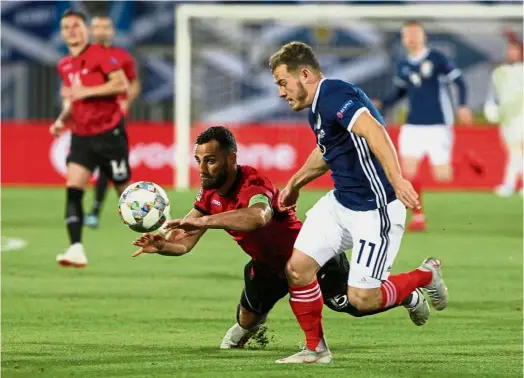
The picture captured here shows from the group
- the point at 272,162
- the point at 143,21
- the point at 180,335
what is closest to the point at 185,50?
the point at 272,162

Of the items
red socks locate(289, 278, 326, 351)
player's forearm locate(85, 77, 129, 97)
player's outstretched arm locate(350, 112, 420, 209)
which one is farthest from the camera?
player's forearm locate(85, 77, 129, 97)

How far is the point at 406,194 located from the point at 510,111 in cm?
1575

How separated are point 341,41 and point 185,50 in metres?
7.27

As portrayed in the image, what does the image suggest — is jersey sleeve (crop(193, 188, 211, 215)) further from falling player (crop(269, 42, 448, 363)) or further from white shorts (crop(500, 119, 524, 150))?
white shorts (crop(500, 119, 524, 150))

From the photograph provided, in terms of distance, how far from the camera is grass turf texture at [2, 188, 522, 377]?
7145mm

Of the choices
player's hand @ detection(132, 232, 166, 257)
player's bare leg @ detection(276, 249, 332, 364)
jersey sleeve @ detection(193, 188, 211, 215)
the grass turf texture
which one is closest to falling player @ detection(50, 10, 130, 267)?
the grass turf texture

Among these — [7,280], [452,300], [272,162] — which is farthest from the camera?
[272,162]

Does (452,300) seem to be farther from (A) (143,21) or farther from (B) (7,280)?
(A) (143,21)

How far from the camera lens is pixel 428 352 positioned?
304 inches

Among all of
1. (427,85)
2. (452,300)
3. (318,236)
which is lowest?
(452,300)

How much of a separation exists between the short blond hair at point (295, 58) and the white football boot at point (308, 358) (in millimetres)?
1566

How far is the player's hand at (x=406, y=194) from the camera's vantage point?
22.5 ft

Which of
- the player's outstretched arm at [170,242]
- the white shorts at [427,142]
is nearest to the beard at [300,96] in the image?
the player's outstretched arm at [170,242]

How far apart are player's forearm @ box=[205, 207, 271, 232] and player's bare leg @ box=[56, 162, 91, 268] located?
514 centimetres
